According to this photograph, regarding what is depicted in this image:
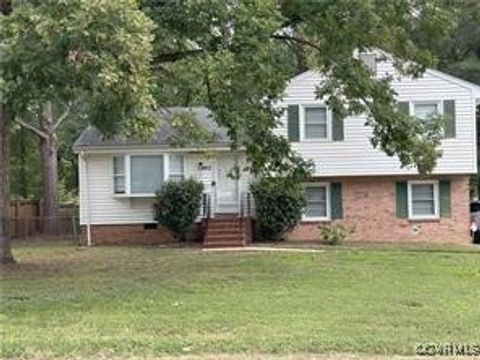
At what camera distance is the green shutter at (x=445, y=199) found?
106ft

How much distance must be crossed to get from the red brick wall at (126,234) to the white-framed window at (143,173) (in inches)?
48.2

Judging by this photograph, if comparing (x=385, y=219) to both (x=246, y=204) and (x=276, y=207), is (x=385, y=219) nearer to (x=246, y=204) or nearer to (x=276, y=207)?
(x=276, y=207)

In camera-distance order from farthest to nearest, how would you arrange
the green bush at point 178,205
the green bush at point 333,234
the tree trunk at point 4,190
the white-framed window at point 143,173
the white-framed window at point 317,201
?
1. the white-framed window at point 317,201
2. the white-framed window at point 143,173
3. the green bush at point 178,205
4. the green bush at point 333,234
5. the tree trunk at point 4,190

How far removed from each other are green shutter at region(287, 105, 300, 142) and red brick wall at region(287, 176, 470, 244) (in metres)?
2.32

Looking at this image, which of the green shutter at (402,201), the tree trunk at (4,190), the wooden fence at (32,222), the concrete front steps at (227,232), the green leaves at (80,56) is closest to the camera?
the green leaves at (80,56)

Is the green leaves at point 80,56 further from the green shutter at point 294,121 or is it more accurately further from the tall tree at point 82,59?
the green shutter at point 294,121

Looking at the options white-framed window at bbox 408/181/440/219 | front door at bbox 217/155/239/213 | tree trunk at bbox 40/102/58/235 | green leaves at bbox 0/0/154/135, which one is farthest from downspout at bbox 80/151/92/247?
green leaves at bbox 0/0/154/135

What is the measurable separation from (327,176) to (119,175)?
24.0 feet

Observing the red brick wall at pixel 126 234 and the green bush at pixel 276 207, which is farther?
the red brick wall at pixel 126 234

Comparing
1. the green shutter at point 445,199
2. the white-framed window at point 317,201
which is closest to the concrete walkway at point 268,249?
the white-framed window at point 317,201

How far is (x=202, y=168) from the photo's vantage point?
3155cm

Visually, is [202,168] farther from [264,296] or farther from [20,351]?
[20,351]

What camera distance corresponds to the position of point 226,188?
1249 inches

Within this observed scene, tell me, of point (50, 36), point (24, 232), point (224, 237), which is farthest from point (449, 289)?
point (24, 232)
